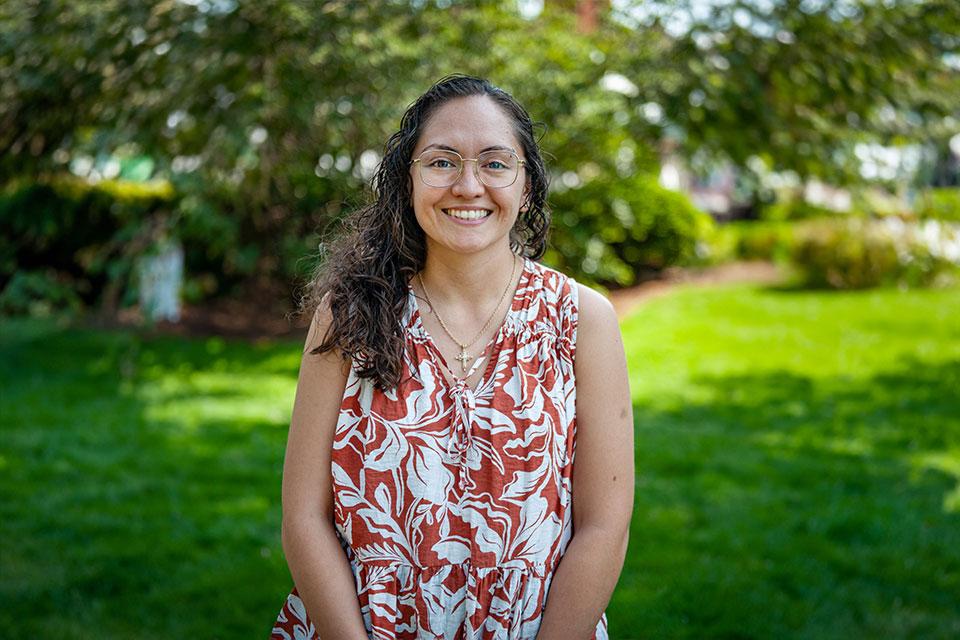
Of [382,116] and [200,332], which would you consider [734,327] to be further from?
[382,116]

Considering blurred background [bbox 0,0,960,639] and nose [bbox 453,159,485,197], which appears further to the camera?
blurred background [bbox 0,0,960,639]

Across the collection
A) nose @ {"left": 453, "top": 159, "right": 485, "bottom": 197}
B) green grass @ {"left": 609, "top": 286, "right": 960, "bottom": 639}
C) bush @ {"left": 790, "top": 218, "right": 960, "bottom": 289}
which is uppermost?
nose @ {"left": 453, "top": 159, "right": 485, "bottom": 197}

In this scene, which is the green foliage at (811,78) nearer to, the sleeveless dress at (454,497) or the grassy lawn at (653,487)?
the grassy lawn at (653,487)

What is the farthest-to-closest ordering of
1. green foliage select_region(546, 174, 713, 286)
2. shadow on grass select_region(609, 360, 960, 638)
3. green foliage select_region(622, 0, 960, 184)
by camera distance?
green foliage select_region(546, 174, 713, 286), shadow on grass select_region(609, 360, 960, 638), green foliage select_region(622, 0, 960, 184)

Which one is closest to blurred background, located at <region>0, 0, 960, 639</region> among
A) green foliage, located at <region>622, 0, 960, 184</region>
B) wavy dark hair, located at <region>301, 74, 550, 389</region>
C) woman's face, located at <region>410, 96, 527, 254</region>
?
green foliage, located at <region>622, 0, 960, 184</region>

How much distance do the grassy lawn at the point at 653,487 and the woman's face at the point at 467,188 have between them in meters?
2.23

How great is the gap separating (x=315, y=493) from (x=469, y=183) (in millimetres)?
759

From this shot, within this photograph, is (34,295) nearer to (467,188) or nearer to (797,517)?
(467,188)

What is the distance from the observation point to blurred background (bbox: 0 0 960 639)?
355cm

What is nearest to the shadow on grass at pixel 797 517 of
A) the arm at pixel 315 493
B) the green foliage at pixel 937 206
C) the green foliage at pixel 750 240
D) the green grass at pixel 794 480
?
the green grass at pixel 794 480

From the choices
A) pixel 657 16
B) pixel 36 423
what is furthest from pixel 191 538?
pixel 657 16

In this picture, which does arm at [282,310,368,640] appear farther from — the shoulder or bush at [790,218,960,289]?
bush at [790,218,960,289]

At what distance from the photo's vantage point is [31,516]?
4.96 m

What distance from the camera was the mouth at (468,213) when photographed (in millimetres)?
2133
